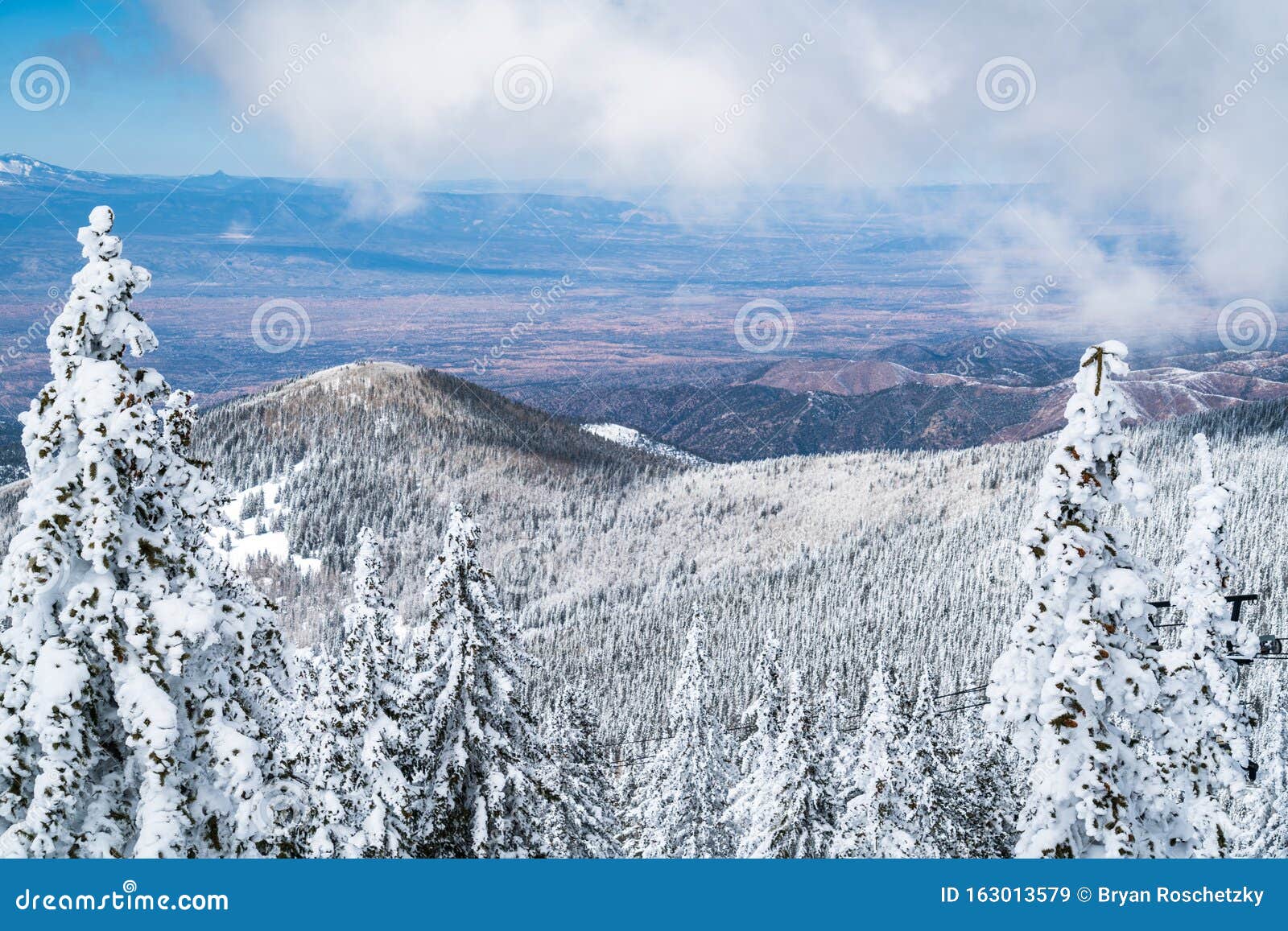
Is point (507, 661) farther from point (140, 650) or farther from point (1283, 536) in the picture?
point (1283, 536)

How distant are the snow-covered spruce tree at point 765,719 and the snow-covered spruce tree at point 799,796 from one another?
0.70 m

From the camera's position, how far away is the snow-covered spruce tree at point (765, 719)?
34625 millimetres

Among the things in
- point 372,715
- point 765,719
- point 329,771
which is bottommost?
point 329,771

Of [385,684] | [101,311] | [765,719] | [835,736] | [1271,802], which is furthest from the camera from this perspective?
[1271,802]

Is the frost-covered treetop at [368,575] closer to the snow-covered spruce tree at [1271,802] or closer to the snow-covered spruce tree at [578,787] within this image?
the snow-covered spruce tree at [578,787]

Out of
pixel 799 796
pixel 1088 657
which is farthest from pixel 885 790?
pixel 1088 657

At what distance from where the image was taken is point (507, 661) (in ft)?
72.4

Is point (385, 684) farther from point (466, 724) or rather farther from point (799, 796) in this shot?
point (799, 796)

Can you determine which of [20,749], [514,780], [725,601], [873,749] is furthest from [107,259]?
[725,601]

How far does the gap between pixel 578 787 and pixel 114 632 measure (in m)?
28.7

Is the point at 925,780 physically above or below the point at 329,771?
above

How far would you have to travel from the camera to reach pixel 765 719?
115 feet

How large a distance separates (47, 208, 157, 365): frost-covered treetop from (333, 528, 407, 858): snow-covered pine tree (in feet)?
33.5

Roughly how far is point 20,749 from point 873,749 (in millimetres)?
25433
